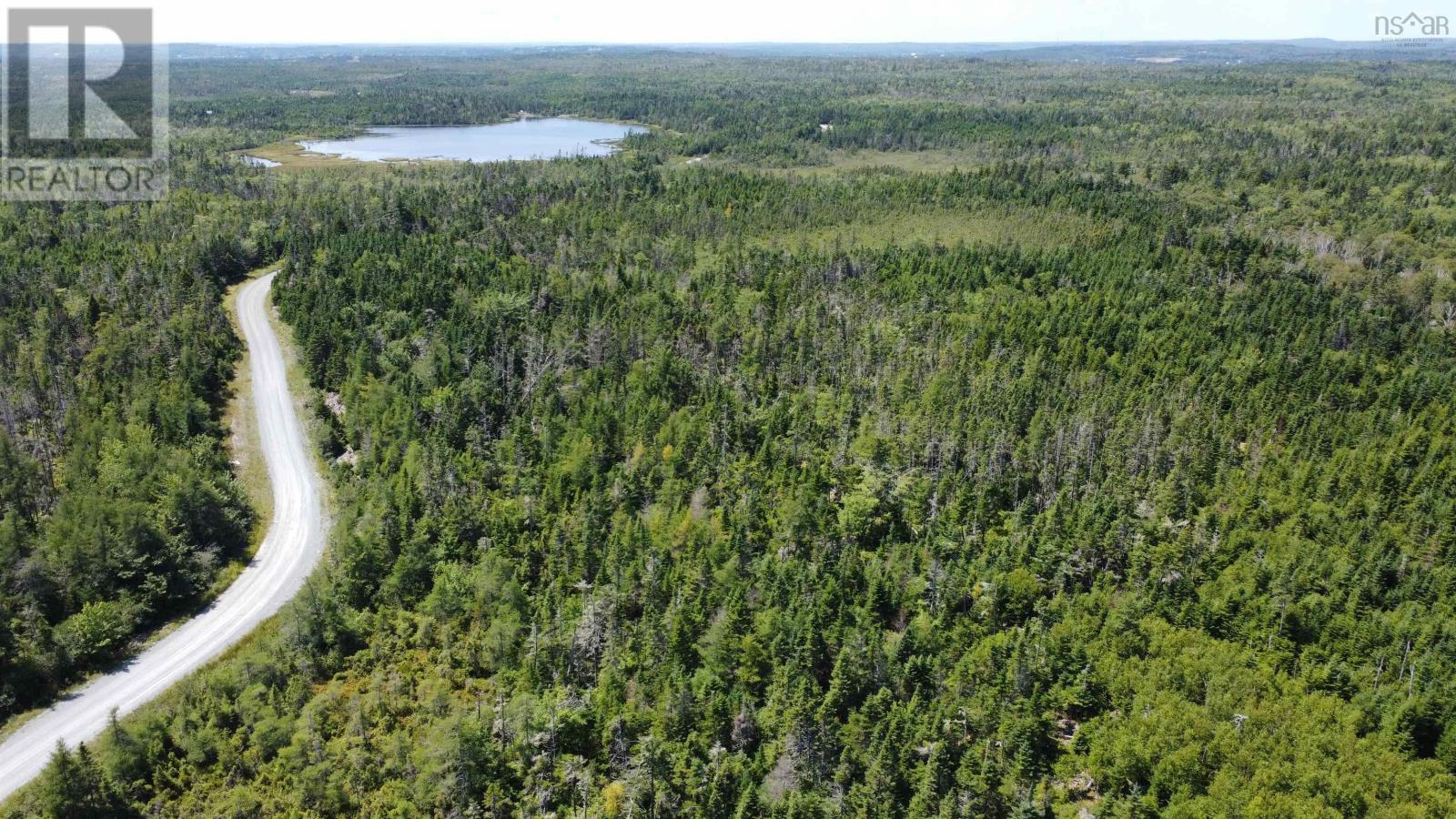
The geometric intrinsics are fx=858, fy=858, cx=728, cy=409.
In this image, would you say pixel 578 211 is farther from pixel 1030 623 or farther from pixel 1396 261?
pixel 1396 261

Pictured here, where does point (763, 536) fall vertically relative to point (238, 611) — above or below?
above

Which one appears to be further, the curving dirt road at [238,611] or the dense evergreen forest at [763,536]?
the curving dirt road at [238,611]

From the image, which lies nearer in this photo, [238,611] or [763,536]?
[238,611]

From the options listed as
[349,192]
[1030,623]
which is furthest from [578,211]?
[1030,623]

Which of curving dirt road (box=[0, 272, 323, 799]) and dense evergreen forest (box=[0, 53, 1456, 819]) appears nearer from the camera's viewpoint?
dense evergreen forest (box=[0, 53, 1456, 819])
